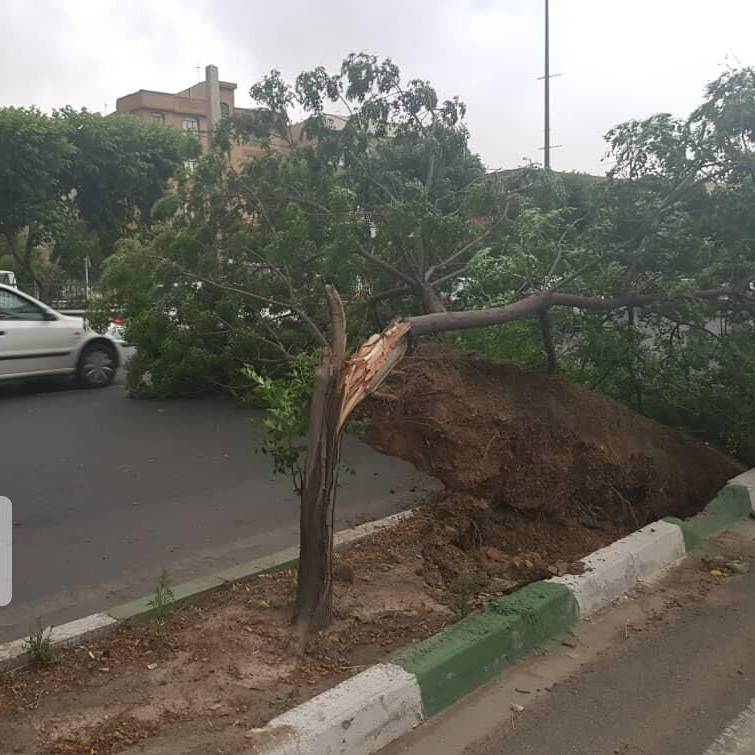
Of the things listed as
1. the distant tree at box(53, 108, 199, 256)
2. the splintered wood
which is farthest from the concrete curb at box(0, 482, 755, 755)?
the distant tree at box(53, 108, 199, 256)

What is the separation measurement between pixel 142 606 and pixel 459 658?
1.61m

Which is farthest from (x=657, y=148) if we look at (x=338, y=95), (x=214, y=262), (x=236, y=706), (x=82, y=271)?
(x=82, y=271)

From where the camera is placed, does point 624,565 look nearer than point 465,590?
No

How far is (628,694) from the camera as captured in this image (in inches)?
153

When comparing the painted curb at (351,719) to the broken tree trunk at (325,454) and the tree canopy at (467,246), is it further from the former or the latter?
the tree canopy at (467,246)

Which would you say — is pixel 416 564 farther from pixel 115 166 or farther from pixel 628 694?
pixel 115 166

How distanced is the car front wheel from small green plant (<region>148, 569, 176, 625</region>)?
7.99m

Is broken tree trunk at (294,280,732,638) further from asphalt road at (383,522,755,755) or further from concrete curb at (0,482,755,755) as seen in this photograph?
asphalt road at (383,522,755,755)

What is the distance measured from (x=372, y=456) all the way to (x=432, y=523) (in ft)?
8.15

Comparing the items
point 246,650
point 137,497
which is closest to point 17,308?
point 137,497

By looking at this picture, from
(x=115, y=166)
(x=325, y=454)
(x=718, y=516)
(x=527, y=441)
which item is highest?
(x=115, y=166)

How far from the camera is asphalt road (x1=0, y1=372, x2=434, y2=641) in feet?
16.0

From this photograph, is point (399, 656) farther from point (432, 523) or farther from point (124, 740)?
point (432, 523)

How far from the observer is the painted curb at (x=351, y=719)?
10.3 ft
